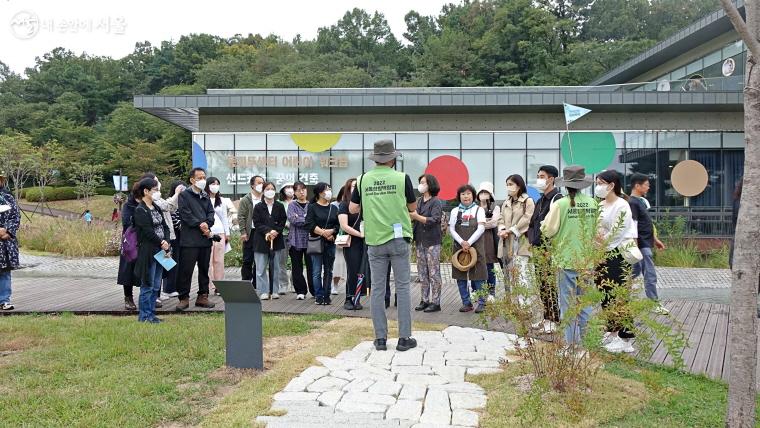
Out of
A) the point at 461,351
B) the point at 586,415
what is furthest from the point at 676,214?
the point at 586,415

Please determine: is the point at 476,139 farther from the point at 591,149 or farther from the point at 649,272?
the point at 649,272

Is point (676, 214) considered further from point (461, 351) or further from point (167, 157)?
point (167, 157)

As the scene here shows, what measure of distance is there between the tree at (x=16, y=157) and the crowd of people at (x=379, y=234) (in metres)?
42.1

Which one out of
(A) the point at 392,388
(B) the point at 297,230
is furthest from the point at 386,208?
(B) the point at 297,230

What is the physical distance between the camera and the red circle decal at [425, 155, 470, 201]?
22.0m

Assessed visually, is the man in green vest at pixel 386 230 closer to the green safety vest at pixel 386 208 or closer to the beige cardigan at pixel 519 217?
the green safety vest at pixel 386 208

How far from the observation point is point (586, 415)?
4.43m

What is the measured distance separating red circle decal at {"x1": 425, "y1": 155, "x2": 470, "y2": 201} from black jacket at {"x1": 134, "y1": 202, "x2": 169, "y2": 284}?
14556mm

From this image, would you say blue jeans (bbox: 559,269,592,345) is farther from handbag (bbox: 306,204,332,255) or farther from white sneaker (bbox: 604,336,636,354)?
handbag (bbox: 306,204,332,255)

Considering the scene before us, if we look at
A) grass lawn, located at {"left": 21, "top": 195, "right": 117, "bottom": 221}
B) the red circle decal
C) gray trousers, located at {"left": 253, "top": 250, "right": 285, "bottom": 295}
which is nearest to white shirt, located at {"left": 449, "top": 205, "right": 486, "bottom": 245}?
gray trousers, located at {"left": 253, "top": 250, "right": 285, "bottom": 295}

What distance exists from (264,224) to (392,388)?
5.06m

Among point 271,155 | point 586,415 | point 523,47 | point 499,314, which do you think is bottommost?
point 586,415

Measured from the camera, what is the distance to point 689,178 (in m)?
23.7

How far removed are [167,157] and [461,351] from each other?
4725 centimetres
